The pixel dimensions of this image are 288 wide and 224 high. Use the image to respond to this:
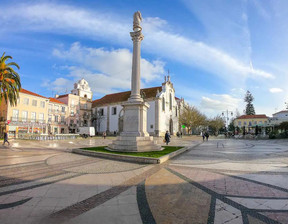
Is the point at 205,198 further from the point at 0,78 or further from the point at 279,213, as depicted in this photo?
the point at 0,78

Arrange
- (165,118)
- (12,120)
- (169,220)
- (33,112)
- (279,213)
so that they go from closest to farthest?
(169,220) < (279,213) < (12,120) < (33,112) < (165,118)

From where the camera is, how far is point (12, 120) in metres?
34.9

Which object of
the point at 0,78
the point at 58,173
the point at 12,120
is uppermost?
the point at 0,78

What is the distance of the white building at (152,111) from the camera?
41.1 metres

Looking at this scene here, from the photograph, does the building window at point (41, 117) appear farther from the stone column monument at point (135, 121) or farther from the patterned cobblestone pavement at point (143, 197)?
the patterned cobblestone pavement at point (143, 197)

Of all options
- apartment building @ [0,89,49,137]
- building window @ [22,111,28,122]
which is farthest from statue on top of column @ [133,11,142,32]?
building window @ [22,111,28,122]

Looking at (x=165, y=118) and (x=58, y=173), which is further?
(x=165, y=118)

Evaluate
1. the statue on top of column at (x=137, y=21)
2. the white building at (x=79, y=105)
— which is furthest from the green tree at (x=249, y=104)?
the statue on top of column at (x=137, y=21)

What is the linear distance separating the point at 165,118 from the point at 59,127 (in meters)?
28.5

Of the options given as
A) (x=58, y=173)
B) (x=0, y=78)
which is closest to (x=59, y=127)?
(x=0, y=78)

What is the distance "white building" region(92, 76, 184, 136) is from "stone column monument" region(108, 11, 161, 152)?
26.2 metres

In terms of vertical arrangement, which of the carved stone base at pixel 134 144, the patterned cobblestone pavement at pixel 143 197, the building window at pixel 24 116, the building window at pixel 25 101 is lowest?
the patterned cobblestone pavement at pixel 143 197

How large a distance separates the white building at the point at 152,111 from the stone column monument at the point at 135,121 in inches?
1033

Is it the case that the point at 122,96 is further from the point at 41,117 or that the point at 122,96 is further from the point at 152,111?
the point at 41,117
